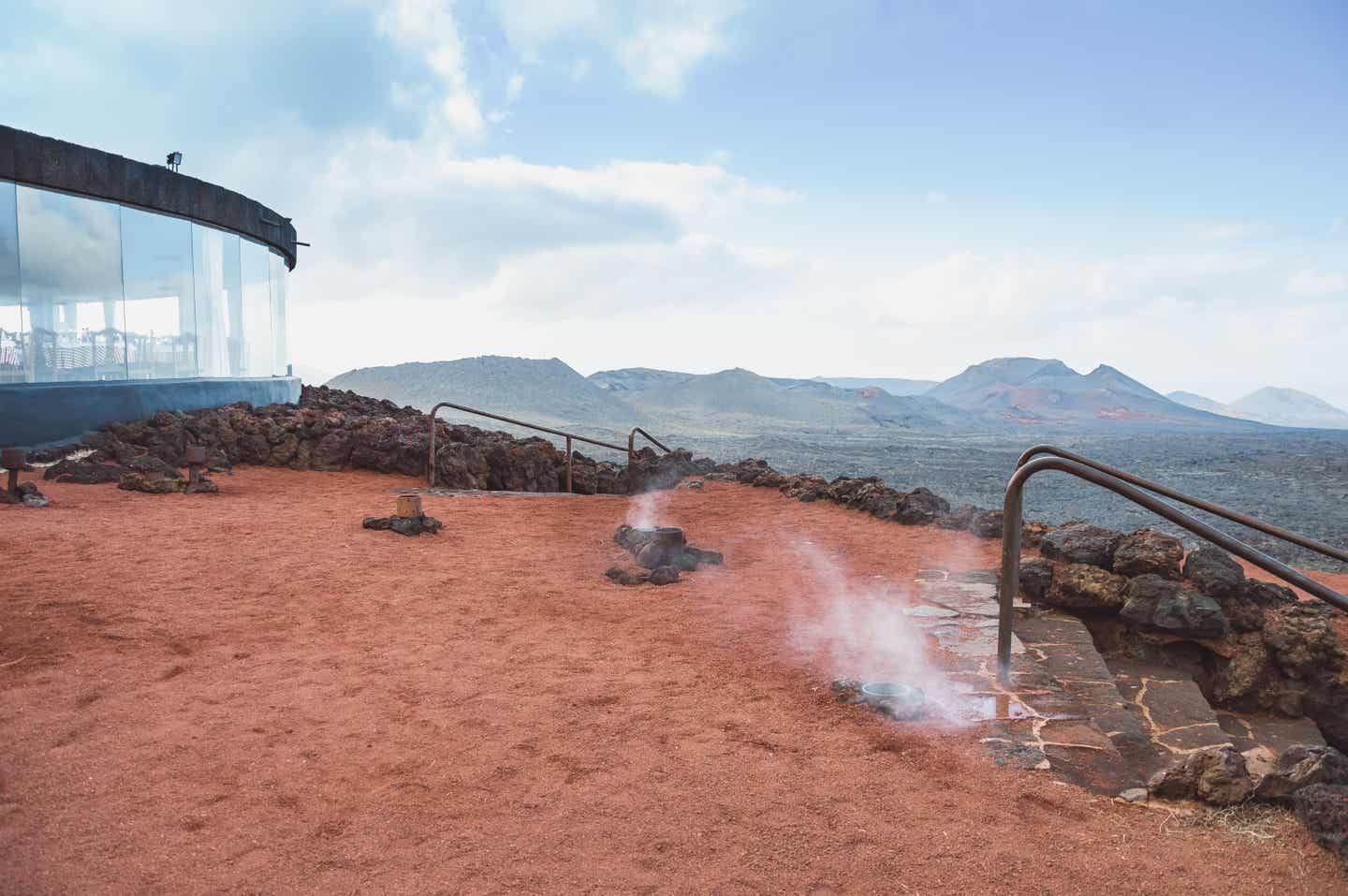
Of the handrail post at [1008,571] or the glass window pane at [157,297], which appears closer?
the handrail post at [1008,571]

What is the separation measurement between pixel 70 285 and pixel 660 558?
38.9 feet

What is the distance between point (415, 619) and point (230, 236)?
588 inches

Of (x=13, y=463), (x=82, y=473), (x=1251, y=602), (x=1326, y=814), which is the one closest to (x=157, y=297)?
(x=82, y=473)

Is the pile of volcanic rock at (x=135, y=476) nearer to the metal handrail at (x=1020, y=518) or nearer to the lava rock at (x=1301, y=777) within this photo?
the metal handrail at (x=1020, y=518)

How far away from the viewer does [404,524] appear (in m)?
8.07

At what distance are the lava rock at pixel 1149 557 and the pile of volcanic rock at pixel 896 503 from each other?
1.63 metres

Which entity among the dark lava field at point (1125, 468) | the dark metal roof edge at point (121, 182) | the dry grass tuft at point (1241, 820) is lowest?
the dark lava field at point (1125, 468)

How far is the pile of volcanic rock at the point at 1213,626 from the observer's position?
5.29m

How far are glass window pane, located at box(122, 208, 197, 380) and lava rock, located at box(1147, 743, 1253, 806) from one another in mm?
15651

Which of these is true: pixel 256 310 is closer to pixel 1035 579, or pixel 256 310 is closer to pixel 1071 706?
pixel 1035 579

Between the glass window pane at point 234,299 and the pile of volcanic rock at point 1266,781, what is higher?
the glass window pane at point 234,299

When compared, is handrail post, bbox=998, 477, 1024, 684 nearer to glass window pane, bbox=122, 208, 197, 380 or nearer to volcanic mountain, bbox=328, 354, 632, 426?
glass window pane, bbox=122, 208, 197, 380

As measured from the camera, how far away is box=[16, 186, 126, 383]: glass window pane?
12.4 m

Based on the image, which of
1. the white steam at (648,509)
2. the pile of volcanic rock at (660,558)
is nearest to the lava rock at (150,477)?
the white steam at (648,509)
